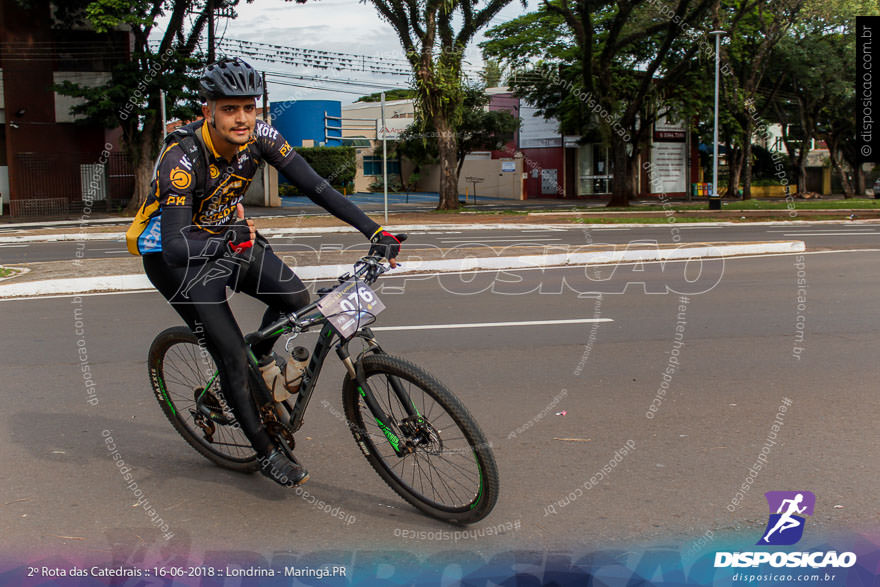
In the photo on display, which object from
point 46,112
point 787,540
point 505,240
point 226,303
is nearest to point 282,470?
point 226,303

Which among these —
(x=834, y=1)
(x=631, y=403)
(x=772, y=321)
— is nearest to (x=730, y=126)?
(x=834, y=1)

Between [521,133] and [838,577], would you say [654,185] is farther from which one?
[838,577]

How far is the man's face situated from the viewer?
11.9 ft

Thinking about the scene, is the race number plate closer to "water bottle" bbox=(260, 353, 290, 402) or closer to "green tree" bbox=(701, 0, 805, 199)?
"water bottle" bbox=(260, 353, 290, 402)

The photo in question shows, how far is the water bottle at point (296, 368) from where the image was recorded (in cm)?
380

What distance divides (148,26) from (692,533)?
30.8m

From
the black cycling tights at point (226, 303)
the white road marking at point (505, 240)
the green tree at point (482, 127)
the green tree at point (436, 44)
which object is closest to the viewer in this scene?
the black cycling tights at point (226, 303)

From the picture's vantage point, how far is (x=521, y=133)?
157 ft

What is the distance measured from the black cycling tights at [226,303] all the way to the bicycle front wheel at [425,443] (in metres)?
0.46

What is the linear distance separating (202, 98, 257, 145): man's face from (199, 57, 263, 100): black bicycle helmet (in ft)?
0.13

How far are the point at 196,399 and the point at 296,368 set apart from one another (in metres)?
0.87

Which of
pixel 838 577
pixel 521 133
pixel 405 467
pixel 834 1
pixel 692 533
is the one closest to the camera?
pixel 838 577

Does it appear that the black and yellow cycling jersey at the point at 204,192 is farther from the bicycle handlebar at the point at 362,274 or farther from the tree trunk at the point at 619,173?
the tree trunk at the point at 619,173

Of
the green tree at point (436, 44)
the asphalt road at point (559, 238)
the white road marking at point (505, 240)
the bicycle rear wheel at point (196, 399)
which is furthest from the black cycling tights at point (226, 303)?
the green tree at point (436, 44)
